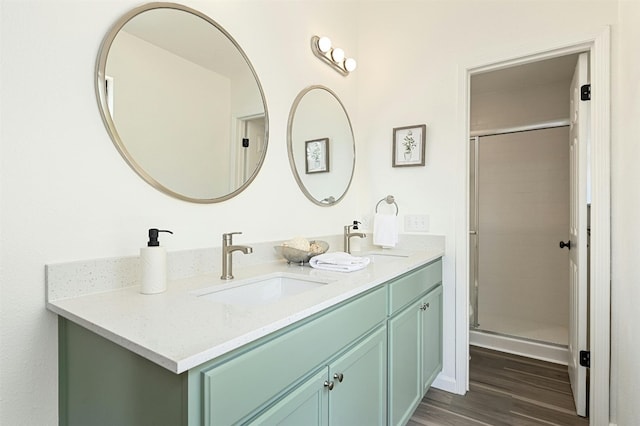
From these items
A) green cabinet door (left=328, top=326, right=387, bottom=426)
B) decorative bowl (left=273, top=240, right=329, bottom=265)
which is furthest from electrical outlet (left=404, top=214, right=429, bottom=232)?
green cabinet door (left=328, top=326, right=387, bottom=426)

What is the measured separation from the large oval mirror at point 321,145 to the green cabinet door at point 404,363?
0.84m

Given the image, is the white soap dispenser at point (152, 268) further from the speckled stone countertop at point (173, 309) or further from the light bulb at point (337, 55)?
the light bulb at point (337, 55)

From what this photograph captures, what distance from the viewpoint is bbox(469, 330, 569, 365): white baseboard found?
2520mm

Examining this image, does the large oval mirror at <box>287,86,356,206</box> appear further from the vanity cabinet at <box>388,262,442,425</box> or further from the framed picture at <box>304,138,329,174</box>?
the vanity cabinet at <box>388,262,442,425</box>

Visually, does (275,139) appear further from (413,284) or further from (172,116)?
(413,284)

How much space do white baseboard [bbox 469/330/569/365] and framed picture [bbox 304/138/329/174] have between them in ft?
6.58

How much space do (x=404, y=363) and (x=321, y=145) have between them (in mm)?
1287

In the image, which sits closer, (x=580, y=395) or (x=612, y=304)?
(x=612, y=304)

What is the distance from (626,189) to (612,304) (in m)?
0.61

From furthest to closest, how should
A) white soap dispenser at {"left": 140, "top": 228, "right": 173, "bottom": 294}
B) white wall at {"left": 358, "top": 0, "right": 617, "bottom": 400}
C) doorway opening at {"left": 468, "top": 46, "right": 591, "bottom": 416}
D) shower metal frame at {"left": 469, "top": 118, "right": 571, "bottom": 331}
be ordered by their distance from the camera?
1. shower metal frame at {"left": 469, "top": 118, "right": 571, "bottom": 331}
2. doorway opening at {"left": 468, "top": 46, "right": 591, "bottom": 416}
3. white wall at {"left": 358, "top": 0, "right": 617, "bottom": 400}
4. white soap dispenser at {"left": 140, "top": 228, "right": 173, "bottom": 294}

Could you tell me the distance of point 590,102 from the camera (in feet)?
5.93

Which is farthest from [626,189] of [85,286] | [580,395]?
[85,286]

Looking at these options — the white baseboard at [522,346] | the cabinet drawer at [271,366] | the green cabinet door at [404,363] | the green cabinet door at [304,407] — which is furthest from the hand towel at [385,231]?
the white baseboard at [522,346]

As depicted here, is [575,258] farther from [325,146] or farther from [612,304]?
[325,146]
